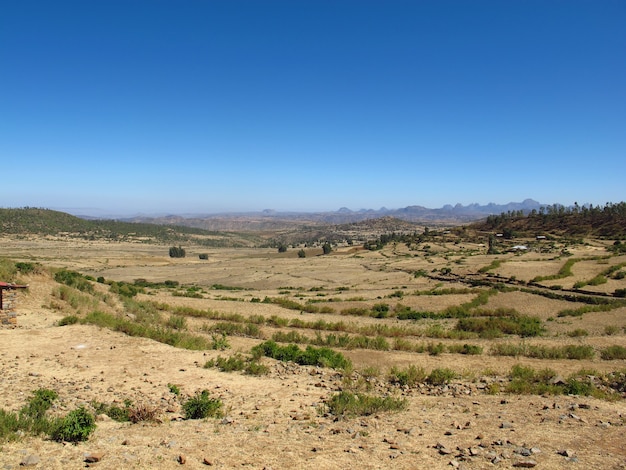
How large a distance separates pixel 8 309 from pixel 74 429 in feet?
41.0

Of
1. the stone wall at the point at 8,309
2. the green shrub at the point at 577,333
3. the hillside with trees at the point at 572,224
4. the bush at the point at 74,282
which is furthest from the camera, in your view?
the hillside with trees at the point at 572,224

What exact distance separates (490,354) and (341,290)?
87.8 ft

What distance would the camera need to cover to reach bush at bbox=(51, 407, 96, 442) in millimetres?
7715

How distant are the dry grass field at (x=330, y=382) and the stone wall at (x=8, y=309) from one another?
41cm

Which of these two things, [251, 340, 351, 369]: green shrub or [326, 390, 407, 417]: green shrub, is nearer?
[326, 390, 407, 417]: green shrub

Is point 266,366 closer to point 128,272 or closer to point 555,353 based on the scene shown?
point 555,353

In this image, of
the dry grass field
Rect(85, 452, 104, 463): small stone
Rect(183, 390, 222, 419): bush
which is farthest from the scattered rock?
Rect(85, 452, 104, 463): small stone

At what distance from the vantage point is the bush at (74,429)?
7715 millimetres

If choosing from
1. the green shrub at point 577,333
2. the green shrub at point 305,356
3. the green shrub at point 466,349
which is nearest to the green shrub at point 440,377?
the green shrub at point 305,356

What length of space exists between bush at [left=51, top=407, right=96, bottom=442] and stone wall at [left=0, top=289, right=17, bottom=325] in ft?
38.3

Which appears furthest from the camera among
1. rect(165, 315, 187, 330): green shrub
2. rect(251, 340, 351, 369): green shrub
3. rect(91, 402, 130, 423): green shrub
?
rect(165, 315, 187, 330): green shrub

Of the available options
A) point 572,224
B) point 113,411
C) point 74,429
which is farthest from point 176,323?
point 572,224

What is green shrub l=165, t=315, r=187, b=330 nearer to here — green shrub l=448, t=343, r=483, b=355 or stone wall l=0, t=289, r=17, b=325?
stone wall l=0, t=289, r=17, b=325

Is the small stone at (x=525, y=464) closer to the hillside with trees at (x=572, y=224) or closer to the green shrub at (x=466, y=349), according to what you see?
the green shrub at (x=466, y=349)
